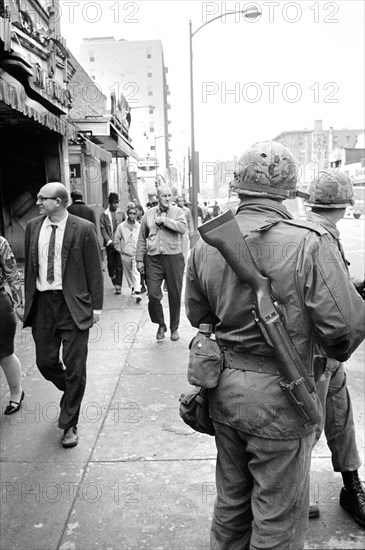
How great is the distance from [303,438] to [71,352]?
2.16 meters

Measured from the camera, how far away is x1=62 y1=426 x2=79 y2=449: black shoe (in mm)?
3670

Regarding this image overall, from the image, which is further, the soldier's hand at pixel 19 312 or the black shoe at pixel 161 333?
the black shoe at pixel 161 333

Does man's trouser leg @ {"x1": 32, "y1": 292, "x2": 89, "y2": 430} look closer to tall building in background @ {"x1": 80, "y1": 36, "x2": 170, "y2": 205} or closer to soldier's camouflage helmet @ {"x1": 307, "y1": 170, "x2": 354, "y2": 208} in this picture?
soldier's camouflage helmet @ {"x1": 307, "y1": 170, "x2": 354, "y2": 208}

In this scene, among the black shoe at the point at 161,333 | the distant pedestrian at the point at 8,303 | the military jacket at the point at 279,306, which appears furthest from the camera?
the black shoe at the point at 161,333

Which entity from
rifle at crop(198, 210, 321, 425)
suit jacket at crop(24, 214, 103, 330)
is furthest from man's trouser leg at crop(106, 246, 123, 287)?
rifle at crop(198, 210, 321, 425)

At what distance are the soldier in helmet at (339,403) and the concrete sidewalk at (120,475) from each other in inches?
5.2

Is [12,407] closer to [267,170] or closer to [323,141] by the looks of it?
[267,170]

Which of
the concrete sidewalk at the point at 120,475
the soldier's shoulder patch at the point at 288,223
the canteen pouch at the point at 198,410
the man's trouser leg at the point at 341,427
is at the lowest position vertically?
the concrete sidewalk at the point at 120,475

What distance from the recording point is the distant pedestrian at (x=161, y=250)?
6121mm

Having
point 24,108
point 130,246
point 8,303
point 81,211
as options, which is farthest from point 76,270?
point 130,246

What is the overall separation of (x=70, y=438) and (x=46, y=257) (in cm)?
133

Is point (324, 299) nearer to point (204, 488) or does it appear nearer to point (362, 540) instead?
point (362, 540)

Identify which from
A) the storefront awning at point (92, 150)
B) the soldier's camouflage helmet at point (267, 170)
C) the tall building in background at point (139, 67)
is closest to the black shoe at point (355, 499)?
the soldier's camouflage helmet at point (267, 170)

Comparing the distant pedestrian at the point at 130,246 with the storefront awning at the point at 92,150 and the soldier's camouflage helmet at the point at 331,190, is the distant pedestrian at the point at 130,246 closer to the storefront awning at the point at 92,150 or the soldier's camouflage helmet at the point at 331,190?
the storefront awning at the point at 92,150
